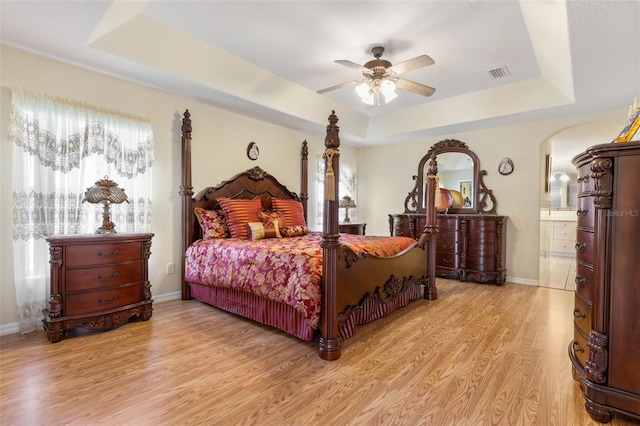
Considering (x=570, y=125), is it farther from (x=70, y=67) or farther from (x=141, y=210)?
(x=70, y=67)

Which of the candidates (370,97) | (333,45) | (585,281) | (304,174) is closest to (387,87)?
(370,97)

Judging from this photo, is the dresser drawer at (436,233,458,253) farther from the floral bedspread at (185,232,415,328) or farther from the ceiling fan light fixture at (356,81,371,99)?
the ceiling fan light fixture at (356,81,371,99)

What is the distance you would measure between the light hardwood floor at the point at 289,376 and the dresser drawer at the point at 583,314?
405 mm

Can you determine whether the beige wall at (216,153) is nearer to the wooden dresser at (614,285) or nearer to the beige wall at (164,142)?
the beige wall at (164,142)

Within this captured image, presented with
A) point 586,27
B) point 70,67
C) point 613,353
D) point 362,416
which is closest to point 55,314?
point 70,67

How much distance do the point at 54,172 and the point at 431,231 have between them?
397cm

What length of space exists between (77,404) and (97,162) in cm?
224

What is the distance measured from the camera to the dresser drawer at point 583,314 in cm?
169

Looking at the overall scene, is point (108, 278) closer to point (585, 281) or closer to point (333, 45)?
point (333, 45)

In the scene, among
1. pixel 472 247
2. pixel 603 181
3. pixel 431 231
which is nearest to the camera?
pixel 603 181

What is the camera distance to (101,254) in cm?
268

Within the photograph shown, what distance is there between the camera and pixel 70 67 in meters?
2.92

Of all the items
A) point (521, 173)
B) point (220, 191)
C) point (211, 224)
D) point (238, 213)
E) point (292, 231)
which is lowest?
point (292, 231)

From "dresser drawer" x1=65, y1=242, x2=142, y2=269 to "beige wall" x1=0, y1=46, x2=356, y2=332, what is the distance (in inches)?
23.8
